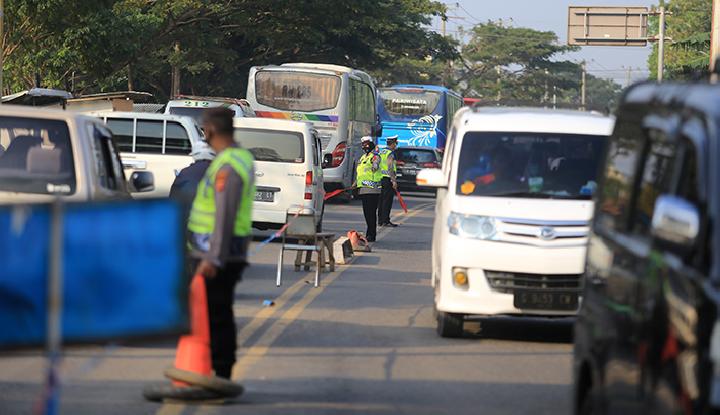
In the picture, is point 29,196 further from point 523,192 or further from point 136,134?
point 136,134

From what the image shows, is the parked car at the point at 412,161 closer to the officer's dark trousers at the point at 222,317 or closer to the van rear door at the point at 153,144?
the van rear door at the point at 153,144

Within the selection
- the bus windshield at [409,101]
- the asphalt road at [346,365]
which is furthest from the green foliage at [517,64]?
the asphalt road at [346,365]

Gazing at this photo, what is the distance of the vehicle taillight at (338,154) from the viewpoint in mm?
35938

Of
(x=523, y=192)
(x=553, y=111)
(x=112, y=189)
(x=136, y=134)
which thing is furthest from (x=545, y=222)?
(x=136, y=134)

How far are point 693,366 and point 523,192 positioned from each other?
7864 millimetres

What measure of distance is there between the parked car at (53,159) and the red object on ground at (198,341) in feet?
5.97

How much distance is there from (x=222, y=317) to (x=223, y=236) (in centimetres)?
50

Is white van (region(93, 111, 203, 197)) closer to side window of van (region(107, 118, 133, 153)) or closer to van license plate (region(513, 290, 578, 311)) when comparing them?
side window of van (region(107, 118, 133, 153))

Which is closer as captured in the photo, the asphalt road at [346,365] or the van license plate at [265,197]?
the asphalt road at [346,365]

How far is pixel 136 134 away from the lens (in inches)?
845

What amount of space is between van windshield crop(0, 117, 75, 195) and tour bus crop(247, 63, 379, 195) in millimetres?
25499

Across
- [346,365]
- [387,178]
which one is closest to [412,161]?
[387,178]

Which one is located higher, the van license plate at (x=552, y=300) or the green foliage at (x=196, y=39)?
the green foliage at (x=196, y=39)

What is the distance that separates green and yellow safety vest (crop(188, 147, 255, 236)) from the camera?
8828mm
